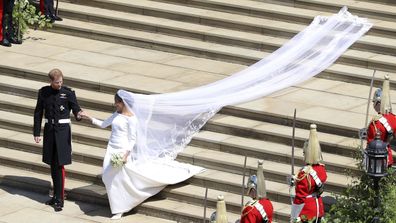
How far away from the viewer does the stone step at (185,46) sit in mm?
19984

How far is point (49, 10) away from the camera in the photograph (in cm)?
2241

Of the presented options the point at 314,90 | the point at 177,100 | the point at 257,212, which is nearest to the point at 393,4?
the point at 314,90

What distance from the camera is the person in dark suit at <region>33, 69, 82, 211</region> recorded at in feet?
55.7

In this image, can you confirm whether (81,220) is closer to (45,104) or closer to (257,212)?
(45,104)

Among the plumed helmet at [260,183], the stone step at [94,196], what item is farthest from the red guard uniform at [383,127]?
the plumed helmet at [260,183]

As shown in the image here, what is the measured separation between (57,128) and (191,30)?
5.00m

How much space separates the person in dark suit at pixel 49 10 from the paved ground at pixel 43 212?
5401mm

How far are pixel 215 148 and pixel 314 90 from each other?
2184 millimetres

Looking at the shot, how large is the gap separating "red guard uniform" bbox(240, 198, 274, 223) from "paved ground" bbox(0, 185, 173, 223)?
10.2 ft

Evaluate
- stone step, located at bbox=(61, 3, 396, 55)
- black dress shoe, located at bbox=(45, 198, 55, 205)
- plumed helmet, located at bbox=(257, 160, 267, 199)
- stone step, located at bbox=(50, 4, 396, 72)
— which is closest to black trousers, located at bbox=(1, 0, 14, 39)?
stone step, located at bbox=(50, 4, 396, 72)

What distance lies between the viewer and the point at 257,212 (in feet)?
44.9

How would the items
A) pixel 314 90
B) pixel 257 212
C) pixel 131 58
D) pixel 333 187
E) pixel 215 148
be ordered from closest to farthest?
1. pixel 257 212
2. pixel 333 187
3. pixel 215 148
4. pixel 314 90
5. pixel 131 58

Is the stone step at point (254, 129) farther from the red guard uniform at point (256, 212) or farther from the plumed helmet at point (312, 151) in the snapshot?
the red guard uniform at point (256, 212)

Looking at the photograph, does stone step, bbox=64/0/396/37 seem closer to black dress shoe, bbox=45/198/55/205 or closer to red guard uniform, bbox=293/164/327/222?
black dress shoe, bbox=45/198/55/205
